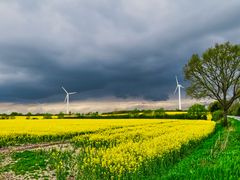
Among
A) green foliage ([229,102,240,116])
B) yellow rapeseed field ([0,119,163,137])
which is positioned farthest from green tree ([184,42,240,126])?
green foliage ([229,102,240,116])

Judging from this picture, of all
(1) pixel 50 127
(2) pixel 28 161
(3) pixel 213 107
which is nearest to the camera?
(2) pixel 28 161

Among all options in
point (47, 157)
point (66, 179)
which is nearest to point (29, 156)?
point (47, 157)

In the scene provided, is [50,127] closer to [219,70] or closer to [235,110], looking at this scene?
[219,70]

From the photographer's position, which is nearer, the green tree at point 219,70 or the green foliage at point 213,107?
the green tree at point 219,70

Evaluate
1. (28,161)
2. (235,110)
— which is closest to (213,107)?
(235,110)

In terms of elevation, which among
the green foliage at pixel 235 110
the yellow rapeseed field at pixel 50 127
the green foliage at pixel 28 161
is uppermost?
the green foliage at pixel 235 110

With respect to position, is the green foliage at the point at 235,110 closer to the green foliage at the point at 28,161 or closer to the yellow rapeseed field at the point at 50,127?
the yellow rapeseed field at the point at 50,127

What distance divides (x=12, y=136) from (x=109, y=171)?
2130 cm

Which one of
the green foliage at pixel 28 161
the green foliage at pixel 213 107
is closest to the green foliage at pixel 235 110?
the green foliage at pixel 213 107

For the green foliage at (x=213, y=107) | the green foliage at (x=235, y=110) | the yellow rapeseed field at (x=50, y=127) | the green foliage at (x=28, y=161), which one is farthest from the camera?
the green foliage at (x=213, y=107)

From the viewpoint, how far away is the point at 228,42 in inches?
1956

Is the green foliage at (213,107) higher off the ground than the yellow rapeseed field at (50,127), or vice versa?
the green foliage at (213,107)

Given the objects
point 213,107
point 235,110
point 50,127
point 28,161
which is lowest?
point 28,161

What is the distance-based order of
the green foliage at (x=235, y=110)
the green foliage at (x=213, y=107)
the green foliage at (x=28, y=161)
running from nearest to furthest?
the green foliage at (x=28, y=161), the green foliage at (x=235, y=110), the green foliage at (x=213, y=107)
